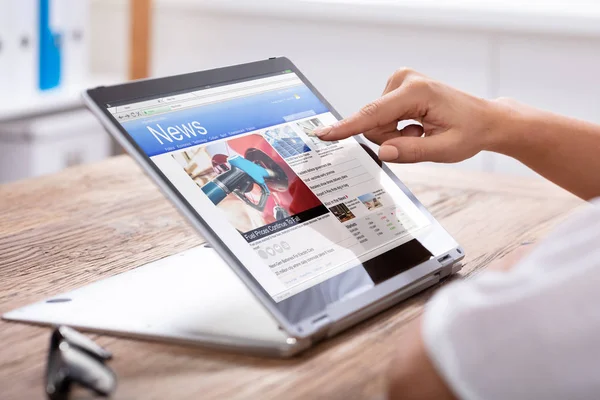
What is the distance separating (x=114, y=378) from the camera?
2.17 feet

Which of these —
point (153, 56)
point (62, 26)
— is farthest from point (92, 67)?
point (62, 26)

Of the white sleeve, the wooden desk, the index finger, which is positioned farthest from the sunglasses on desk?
the index finger

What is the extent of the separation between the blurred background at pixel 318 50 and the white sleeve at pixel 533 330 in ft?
5.89

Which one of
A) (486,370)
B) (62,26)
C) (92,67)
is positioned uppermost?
(486,370)

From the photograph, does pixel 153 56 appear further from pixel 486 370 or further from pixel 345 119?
pixel 486 370

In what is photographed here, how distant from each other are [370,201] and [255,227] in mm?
178

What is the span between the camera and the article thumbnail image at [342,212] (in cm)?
89

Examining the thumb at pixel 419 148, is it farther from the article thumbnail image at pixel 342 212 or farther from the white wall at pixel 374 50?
the white wall at pixel 374 50

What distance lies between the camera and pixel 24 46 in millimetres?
2424

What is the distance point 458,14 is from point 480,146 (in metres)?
1.42

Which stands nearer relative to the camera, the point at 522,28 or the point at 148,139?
the point at 148,139

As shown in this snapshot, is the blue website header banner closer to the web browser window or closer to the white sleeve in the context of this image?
the web browser window

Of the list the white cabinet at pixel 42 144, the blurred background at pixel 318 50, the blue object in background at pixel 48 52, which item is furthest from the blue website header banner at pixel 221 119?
the blue object in background at pixel 48 52

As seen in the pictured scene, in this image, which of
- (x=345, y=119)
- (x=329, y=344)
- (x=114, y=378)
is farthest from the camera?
(x=345, y=119)
